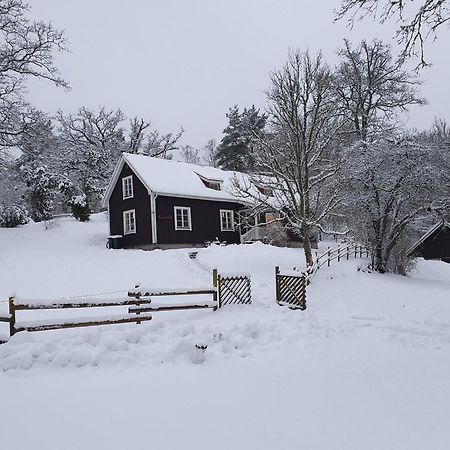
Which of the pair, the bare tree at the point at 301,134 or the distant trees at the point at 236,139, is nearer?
the bare tree at the point at 301,134

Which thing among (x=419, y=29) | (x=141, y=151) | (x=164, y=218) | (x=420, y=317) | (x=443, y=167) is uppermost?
(x=141, y=151)

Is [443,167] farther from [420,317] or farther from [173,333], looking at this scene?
[173,333]

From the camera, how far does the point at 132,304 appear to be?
9477mm

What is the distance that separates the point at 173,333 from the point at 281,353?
256 cm

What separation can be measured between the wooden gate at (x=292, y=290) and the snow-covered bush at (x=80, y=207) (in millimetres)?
25641

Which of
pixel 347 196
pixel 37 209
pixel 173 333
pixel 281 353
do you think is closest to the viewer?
pixel 281 353

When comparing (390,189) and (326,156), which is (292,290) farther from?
(326,156)

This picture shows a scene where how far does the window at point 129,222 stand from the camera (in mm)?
26234

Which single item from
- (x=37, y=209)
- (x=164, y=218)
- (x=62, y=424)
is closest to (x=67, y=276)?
(x=164, y=218)

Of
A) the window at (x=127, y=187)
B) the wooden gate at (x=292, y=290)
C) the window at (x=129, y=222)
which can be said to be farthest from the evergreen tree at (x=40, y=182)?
the wooden gate at (x=292, y=290)

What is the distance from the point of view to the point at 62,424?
4.90 metres

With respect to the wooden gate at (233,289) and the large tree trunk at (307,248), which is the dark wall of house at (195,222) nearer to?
the large tree trunk at (307,248)

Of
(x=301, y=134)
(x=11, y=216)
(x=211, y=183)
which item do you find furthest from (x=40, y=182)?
(x=301, y=134)

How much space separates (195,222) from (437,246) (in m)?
17.2
